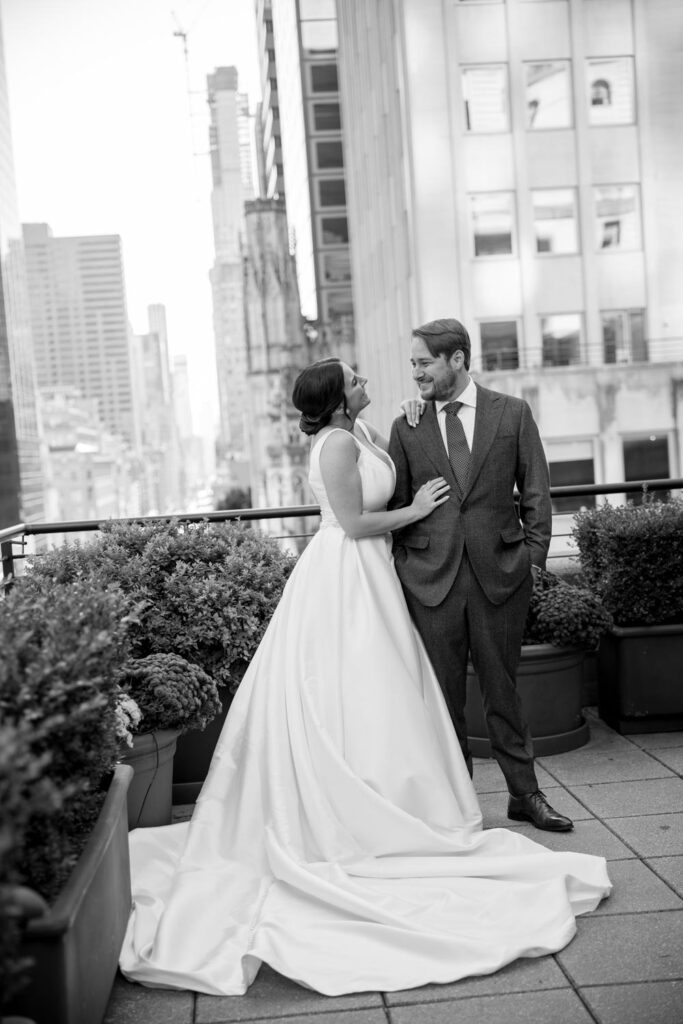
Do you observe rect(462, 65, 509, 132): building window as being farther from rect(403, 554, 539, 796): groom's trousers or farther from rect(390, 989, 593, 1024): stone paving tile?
rect(390, 989, 593, 1024): stone paving tile

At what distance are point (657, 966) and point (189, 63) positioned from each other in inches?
5565

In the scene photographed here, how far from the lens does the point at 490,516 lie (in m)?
4.54

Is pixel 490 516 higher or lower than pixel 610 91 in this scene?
lower

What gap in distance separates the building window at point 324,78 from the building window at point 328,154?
4.19m

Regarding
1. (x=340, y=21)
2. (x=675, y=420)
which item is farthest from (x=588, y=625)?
(x=340, y=21)

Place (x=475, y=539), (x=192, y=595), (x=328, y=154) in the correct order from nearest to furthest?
(x=475, y=539) → (x=192, y=595) → (x=328, y=154)

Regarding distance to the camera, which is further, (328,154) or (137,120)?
(137,120)

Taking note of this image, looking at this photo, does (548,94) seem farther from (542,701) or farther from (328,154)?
(328,154)

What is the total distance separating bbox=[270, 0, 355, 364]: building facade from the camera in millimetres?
83375

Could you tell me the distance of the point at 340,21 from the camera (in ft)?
196

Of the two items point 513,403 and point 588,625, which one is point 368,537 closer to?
point 513,403

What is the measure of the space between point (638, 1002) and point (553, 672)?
8.98ft

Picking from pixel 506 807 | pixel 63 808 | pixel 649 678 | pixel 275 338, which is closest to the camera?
pixel 63 808

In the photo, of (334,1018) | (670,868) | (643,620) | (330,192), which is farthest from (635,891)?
(330,192)
